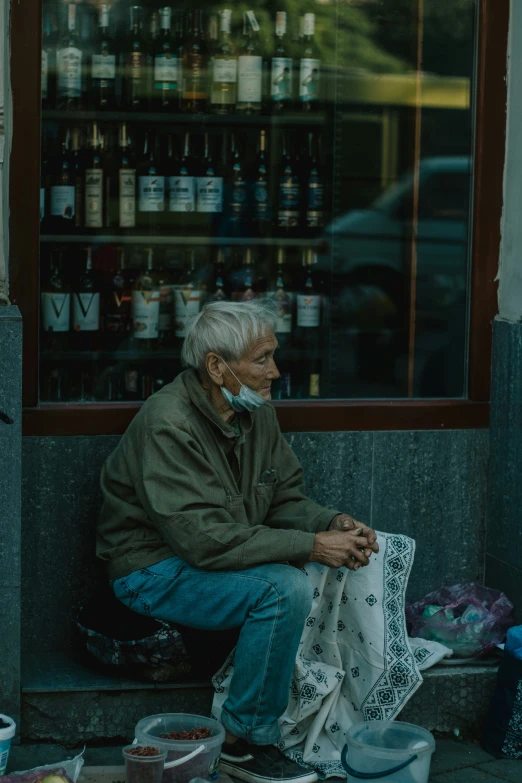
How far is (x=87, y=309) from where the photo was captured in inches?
191

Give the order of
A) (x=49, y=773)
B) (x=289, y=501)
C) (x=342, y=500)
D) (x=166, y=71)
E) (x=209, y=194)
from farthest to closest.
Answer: (x=209, y=194) → (x=166, y=71) → (x=342, y=500) → (x=289, y=501) → (x=49, y=773)

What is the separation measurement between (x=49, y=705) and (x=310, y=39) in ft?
9.18

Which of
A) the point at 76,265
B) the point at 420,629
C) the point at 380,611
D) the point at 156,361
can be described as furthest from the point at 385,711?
the point at 76,265

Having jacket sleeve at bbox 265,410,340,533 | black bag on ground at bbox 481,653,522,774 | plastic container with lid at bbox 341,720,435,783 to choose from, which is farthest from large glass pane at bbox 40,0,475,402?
plastic container with lid at bbox 341,720,435,783

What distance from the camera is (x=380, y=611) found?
4035 mm

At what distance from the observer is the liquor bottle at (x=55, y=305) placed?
183 inches

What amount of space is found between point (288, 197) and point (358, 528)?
162cm

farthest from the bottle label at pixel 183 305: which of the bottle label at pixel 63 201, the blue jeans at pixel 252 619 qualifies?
the blue jeans at pixel 252 619

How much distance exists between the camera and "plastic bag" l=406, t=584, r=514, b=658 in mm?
4434

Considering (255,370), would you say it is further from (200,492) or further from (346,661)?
(346,661)

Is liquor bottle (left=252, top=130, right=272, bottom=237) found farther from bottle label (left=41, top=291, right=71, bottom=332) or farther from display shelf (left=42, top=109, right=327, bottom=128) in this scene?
bottle label (left=41, top=291, right=71, bottom=332)

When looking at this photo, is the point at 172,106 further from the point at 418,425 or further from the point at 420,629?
the point at 420,629

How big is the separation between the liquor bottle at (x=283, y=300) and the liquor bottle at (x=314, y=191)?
9.2 inches

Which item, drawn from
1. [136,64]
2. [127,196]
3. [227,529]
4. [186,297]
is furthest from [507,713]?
[136,64]
